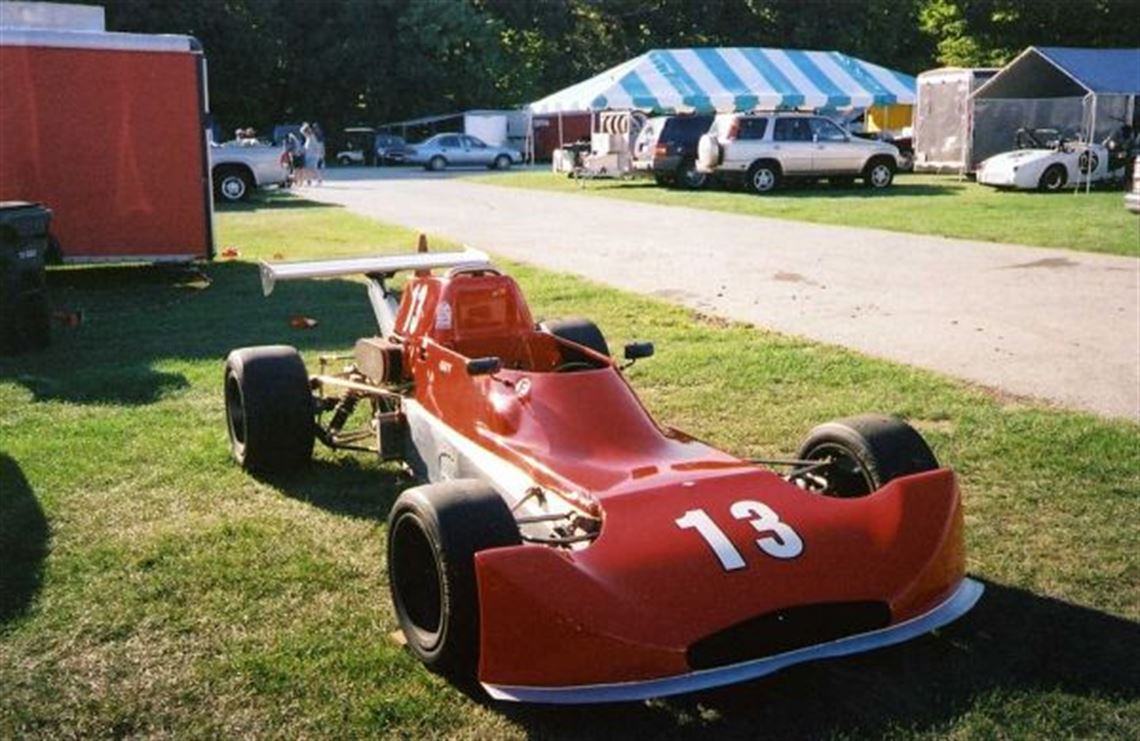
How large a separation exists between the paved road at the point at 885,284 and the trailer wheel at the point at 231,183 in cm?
649

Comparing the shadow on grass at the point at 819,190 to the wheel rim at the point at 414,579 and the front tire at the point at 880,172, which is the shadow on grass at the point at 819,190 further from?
the wheel rim at the point at 414,579

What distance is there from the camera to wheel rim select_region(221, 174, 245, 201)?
28516 millimetres

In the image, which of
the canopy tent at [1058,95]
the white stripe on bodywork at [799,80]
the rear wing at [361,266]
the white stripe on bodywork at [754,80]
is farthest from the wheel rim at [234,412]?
the white stripe on bodywork at [799,80]

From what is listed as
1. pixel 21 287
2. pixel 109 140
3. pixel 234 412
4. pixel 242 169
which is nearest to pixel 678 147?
pixel 242 169

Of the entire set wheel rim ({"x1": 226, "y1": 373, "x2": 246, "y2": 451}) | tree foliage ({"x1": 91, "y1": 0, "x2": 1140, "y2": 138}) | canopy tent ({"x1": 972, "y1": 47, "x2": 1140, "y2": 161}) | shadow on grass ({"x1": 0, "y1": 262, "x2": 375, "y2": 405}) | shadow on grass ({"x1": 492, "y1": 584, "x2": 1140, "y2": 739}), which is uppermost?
tree foliage ({"x1": 91, "y1": 0, "x2": 1140, "y2": 138})

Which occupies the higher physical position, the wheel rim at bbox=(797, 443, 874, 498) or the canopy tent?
the canopy tent

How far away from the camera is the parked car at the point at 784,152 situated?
28562 mm

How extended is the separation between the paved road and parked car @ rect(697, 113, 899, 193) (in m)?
5.38

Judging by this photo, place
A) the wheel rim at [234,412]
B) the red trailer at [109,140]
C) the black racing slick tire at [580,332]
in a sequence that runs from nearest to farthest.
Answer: the wheel rim at [234,412] < the black racing slick tire at [580,332] < the red trailer at [109,140]

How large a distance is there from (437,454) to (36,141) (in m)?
10.3

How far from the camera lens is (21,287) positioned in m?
10.0

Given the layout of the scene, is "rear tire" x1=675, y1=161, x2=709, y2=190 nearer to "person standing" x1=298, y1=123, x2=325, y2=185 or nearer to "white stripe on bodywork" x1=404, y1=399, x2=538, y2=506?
"person standing" x1=298, y1=123, x2=325, y2=185

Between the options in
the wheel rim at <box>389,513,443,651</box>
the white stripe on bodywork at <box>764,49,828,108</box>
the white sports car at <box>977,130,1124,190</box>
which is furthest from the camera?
the white stripe on bodywork at <box>764,49,828,108</box>

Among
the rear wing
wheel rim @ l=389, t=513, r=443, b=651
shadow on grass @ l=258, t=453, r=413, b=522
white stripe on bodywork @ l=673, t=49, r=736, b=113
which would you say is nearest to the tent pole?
white stripe on bodywork @ l=673, t=49, r=736, b=113
